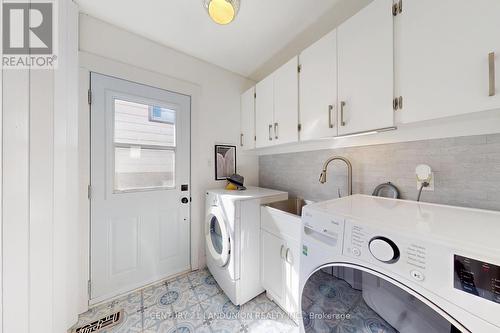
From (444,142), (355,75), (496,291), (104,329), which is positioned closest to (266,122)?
(355,75)

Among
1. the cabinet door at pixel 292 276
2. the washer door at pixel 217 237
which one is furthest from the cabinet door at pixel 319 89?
the washer door at pixel 217 237

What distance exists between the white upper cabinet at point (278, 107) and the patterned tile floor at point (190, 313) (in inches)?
58.5

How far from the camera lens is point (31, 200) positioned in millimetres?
678

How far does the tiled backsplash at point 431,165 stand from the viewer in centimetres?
87

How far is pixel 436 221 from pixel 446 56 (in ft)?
2.34

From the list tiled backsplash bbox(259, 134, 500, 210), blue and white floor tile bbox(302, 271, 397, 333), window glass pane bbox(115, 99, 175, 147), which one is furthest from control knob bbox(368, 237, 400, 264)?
window glass pane bbox(115, 99, 175, 147)

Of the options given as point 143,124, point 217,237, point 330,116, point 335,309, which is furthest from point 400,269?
point 143,124

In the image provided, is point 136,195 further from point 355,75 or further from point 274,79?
point 355,75

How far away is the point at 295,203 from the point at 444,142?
1.18m

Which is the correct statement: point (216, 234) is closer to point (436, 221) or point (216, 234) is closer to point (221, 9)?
point (436, 221)

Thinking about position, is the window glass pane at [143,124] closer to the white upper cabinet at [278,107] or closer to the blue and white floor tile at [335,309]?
the white upper cabinet at [278,107]

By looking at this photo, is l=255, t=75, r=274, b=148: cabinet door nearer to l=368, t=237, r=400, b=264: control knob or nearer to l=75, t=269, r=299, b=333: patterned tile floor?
l=368, t=237, r=400, b=264: control knob

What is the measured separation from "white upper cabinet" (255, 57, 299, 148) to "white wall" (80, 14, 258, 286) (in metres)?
0.48

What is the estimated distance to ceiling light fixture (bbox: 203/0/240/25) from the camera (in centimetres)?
95
